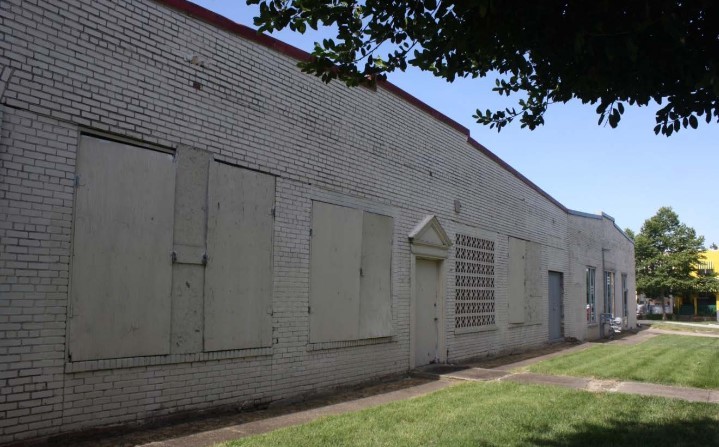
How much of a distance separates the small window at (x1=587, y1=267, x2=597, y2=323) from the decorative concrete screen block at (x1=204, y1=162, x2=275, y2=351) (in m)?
18.0

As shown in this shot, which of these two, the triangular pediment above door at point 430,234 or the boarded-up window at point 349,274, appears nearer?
the boarded-up window at point 349,274

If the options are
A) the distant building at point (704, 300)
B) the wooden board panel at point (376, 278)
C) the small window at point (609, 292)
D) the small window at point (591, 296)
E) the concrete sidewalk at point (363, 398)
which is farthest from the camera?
the distant building at point (704, 300)

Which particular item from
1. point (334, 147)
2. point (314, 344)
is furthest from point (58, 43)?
point (314, 344)

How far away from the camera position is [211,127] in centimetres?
784

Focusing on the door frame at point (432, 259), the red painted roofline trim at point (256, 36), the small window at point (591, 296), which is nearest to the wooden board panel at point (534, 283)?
the small window at point (591, 296)

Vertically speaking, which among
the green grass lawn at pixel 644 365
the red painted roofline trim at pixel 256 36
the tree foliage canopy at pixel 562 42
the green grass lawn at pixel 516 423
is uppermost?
the red painted roofline trim at pixel 256 36

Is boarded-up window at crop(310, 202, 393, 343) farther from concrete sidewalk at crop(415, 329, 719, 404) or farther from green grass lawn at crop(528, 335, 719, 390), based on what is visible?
green grass lawn at crop(528, 335, 719, 390)

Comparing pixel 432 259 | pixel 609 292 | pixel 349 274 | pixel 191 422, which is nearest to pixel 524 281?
pixel 432 259

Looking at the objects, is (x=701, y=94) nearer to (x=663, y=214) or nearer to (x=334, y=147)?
(x=334, y=147)

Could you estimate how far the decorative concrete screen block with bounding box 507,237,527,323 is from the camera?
1655 centimetres

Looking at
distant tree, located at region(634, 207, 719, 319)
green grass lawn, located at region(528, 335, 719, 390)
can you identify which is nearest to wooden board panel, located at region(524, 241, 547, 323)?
green grass lawn, located at region(528, 335, 719, 390)

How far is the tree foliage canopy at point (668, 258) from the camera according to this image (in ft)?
177

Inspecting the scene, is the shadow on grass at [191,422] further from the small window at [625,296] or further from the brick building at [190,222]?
the small window at [625,296]

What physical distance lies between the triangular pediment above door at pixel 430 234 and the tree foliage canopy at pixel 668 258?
48.6 meters
